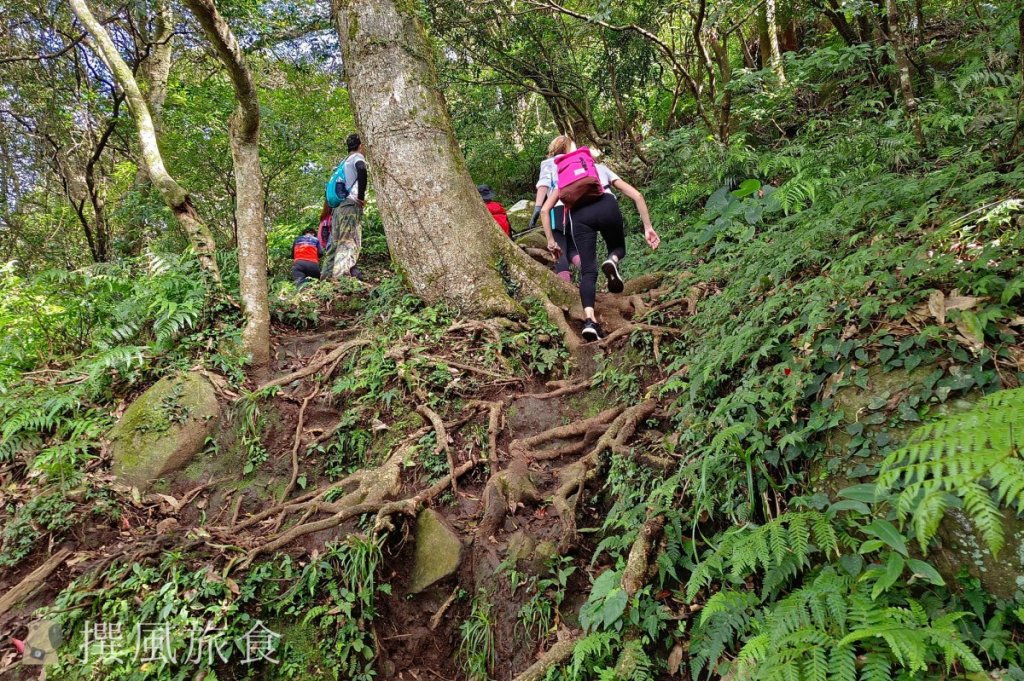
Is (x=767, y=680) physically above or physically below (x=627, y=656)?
above

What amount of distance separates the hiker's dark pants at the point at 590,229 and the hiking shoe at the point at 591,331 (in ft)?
0.65

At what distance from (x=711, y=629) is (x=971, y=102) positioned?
633 centimetres

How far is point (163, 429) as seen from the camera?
16.1ft

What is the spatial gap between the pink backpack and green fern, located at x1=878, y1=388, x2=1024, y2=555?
12.9ft

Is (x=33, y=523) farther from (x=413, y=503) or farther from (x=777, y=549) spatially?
(x=777, y=549)

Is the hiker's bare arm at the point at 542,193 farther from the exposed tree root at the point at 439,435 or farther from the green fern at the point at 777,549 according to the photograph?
the green fern at the point at 777,549

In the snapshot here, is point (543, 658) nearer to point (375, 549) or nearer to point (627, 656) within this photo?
point (627, 656)

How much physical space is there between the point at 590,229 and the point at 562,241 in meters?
1.27

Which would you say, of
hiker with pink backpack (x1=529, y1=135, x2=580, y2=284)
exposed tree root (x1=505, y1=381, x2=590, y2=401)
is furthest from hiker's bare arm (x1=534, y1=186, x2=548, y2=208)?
exposed tree root (x1=505, y1=381, x2=590, y2=401)

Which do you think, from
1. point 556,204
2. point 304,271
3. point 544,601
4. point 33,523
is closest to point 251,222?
point 304,271

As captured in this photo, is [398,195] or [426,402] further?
[398,195]

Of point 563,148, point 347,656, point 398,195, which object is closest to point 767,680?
point 347,656

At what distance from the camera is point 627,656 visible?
8.16 feet

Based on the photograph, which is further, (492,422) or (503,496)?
(492,422)
